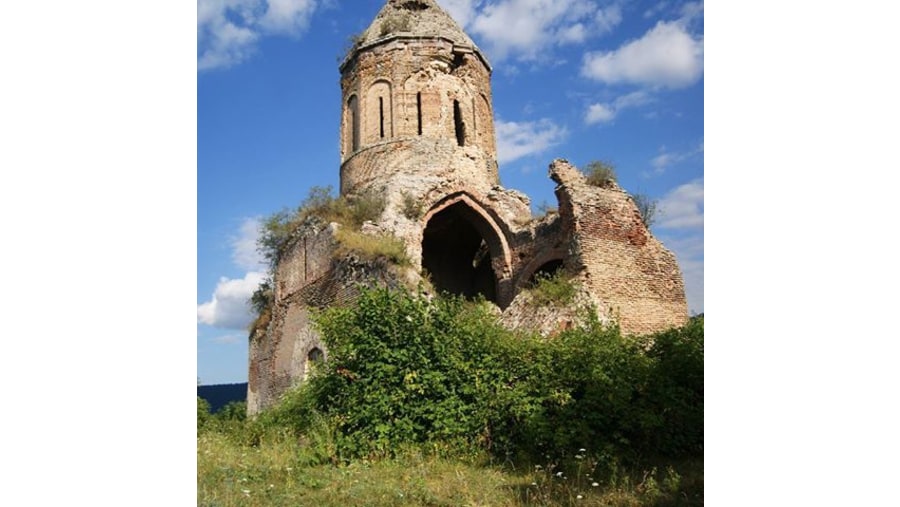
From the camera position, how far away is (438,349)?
24.6 feet

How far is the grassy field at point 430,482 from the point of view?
17.1 feet

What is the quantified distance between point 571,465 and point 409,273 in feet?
21.7

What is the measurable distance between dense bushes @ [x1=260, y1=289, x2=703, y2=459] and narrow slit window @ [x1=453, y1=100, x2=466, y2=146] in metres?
10.4

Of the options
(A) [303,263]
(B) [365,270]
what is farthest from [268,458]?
(A) [303,263]

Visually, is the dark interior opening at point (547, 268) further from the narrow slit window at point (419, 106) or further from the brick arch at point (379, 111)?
the brick arch at point (379, 111)

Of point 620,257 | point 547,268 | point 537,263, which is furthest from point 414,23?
point 620,257

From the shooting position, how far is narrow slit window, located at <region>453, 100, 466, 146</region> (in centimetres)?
1778

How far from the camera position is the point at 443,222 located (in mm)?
18062

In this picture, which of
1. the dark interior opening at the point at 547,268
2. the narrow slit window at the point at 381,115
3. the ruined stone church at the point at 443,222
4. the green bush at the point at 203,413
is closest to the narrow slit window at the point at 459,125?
the ruined stone church at the point at 443,222

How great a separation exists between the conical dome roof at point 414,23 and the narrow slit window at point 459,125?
184 cm

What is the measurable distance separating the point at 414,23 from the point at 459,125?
3126 millimetres

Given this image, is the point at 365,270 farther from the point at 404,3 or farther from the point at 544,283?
the point at 404,3

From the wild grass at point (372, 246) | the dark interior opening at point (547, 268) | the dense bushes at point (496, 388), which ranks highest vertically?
the wild grass at point (372, 246)

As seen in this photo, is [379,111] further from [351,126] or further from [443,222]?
[443,222]
